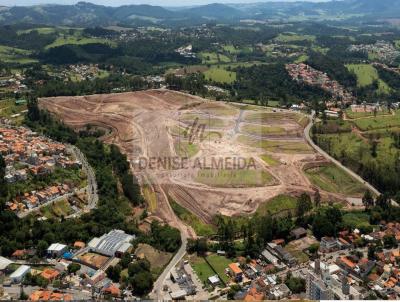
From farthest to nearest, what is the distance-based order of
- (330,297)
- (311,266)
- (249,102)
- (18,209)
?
(249,102), (18,209), (311,266), (330,297)

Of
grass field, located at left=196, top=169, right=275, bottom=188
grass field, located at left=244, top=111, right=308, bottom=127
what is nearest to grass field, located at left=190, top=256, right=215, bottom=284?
grass field, located at left=196, top=169, right=275, bottom=188

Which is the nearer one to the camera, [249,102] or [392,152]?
[392,152]

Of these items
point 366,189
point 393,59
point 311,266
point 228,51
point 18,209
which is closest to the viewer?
point 311,266

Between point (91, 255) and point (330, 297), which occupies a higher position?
point (330, 297)

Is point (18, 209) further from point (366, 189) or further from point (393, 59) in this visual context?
point (393, 59)

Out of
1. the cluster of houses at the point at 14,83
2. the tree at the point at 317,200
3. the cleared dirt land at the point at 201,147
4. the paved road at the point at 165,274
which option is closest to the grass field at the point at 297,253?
the cleared dirt land at the point at 201,147

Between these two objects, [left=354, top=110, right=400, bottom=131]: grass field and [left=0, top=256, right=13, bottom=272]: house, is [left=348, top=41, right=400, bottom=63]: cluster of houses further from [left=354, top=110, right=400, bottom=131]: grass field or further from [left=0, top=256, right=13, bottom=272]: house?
[left=0, top=256, right=13, bottom=272]: house

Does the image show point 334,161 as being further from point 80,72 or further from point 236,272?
point 80,72

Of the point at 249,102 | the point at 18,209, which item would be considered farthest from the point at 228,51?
the point at 18,209
